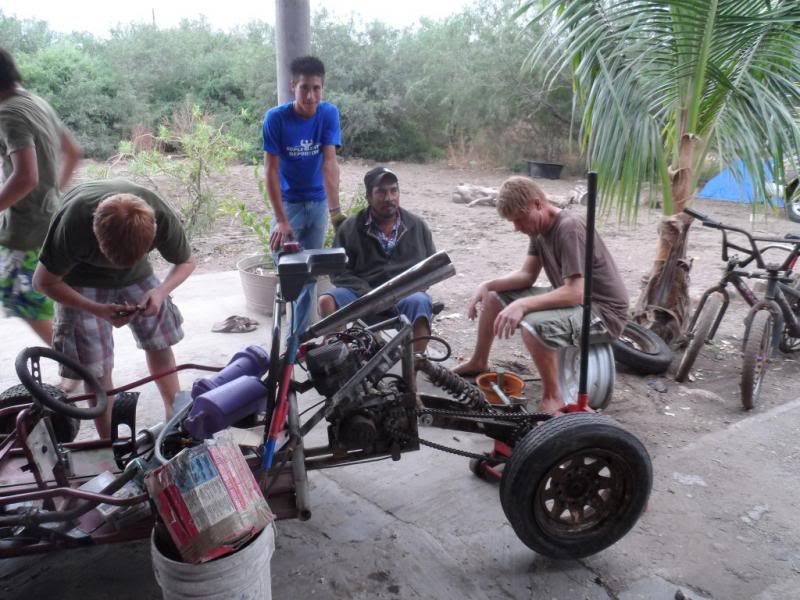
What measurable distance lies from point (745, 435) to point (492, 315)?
1.57m

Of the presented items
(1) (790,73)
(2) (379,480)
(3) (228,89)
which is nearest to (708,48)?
(1) (790,73)

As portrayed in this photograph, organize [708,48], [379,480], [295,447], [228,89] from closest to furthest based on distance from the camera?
[295,447]
[379,480]
[708,48]
[228,89]

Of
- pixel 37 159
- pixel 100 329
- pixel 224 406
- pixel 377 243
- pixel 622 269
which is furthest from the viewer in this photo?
pixel 622 269

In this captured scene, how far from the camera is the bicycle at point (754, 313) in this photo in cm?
391

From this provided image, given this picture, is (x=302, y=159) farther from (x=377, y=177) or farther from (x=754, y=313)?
(x=754, y=313)

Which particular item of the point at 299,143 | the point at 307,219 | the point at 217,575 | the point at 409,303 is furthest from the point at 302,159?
the point at 217,575

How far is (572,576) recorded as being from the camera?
247cm

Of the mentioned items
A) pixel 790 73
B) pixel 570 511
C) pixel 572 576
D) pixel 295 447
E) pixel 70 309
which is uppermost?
pixel 790 73

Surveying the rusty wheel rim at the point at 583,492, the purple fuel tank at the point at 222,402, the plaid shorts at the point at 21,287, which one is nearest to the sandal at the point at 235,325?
the plaid shorts at the point at 21,287

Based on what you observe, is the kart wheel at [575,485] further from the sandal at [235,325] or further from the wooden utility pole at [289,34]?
the wooden utility pole at [289,34]

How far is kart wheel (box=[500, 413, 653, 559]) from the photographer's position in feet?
7.81

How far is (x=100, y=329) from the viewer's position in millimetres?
2996

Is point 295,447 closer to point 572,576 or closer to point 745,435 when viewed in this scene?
point 572,576

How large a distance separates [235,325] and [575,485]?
319 cm
